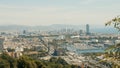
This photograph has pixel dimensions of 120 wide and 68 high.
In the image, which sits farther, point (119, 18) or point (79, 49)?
point (79, 49)

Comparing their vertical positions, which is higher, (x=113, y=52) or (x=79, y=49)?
(x=113, y=52)

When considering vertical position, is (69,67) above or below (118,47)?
below

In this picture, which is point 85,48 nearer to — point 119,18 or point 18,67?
point 18,67

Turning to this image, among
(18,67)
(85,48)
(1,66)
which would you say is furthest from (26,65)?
(85,48)

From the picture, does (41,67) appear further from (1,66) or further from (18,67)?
(1,66)

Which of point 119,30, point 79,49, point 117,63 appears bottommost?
point 79,49

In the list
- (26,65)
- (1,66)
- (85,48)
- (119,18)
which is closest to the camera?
(119,18)

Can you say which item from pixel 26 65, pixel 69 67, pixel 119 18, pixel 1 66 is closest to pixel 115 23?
pixel 119 18

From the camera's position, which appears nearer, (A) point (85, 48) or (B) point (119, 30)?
(B) point (119, 30)

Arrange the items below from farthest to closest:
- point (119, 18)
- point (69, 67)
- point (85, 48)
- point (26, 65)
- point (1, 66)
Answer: point (85, 48), point (69, 67), point (1, 66), point (26, 65), point (119, 18)

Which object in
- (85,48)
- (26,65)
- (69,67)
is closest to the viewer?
(26,65)
